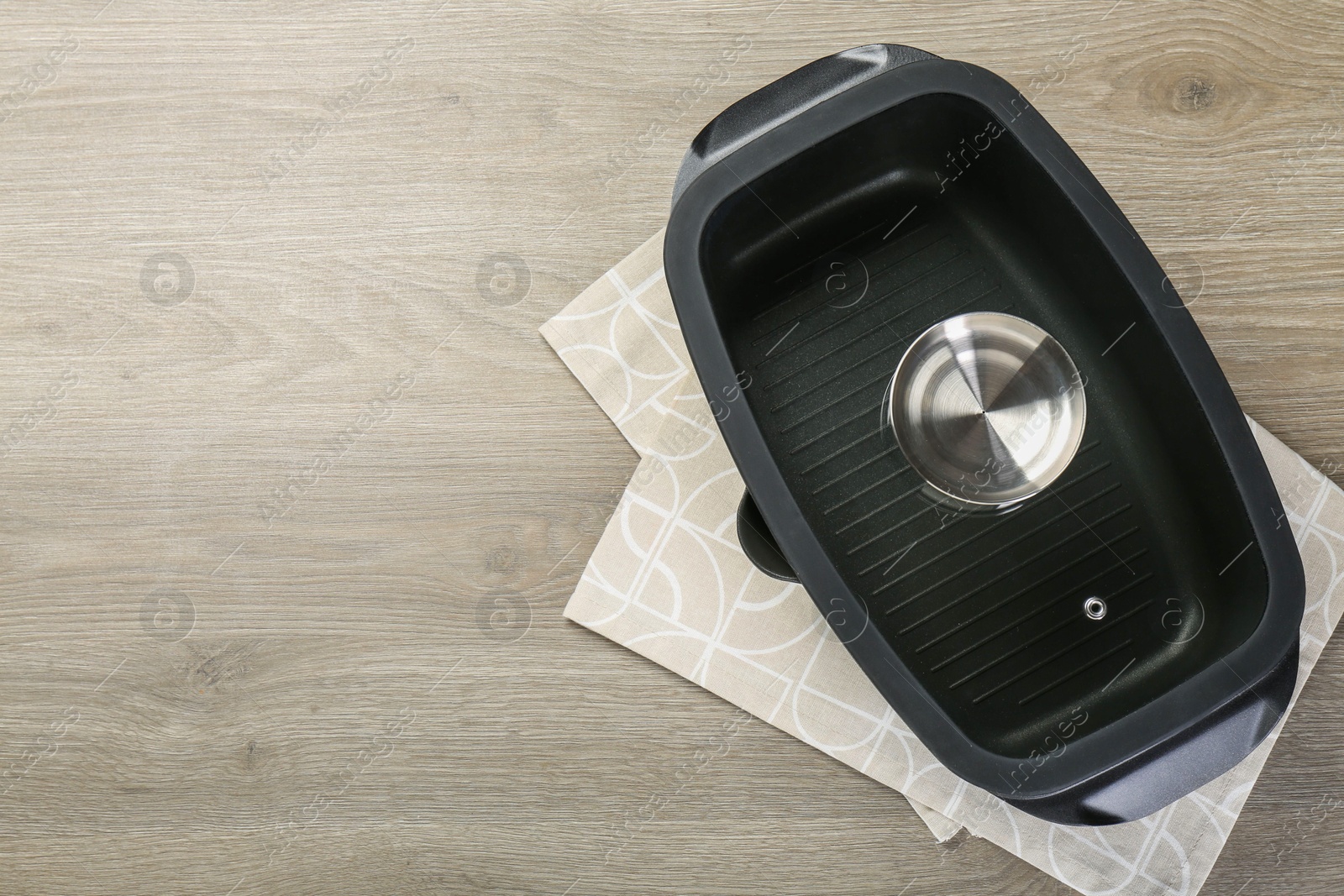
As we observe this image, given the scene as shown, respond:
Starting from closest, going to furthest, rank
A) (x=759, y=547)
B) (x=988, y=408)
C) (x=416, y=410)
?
(x=988, y=408), (x=759, y=547), (x=416, y=410)

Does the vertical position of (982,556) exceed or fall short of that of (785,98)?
it falls short

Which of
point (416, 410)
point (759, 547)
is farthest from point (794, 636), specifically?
point (416, 410)

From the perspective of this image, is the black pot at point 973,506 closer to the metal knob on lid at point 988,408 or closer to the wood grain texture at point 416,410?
the metal knob on lid at point 988,408

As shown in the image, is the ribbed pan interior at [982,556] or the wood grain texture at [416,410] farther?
the wood grain texture at [416,410]

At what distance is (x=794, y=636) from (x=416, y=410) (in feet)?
1.36

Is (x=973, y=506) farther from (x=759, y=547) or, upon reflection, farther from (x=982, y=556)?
(x=759, y=547)

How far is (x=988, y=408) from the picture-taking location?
2.05 ft

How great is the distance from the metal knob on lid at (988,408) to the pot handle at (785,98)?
0.20 m

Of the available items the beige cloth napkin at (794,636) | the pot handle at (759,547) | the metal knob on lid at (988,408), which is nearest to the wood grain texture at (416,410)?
the beige cloth napkin at (794,636)

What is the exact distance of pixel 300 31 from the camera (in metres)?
0.89

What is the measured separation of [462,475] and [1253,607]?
64 cm

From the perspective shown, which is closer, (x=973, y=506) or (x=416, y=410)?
(x=973, y=506)

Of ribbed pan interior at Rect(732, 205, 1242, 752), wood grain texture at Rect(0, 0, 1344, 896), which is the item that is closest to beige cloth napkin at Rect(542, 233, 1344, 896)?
wood grain texture at Rect(0, 0, 1344, 896)

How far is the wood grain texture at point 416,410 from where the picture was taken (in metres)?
0.80
